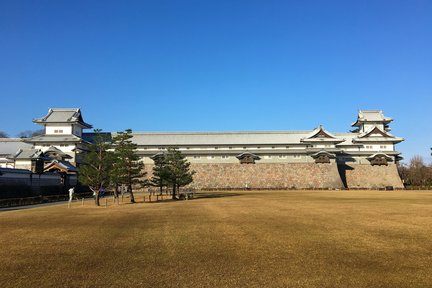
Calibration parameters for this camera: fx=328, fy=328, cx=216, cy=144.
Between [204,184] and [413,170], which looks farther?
[413,170]

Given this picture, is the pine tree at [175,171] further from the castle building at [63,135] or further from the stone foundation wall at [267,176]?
the castle building at [63,135]

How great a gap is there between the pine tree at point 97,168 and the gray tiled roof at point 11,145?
34563mm

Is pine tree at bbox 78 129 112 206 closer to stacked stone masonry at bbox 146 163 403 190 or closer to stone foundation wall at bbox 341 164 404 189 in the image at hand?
stacked stone masonry at bbox 146 163 403 190

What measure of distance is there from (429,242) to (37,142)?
5710 centimetres

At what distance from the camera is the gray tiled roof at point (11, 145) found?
181 ft

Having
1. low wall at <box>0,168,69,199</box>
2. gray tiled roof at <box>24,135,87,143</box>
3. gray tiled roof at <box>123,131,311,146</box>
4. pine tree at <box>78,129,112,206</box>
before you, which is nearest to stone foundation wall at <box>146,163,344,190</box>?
gray tiled roof at <box>123,131,311,146</box>

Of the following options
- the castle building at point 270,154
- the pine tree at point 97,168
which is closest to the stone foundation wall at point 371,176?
the castle building at point 270,154

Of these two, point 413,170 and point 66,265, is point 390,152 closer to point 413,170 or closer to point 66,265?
point 413,170

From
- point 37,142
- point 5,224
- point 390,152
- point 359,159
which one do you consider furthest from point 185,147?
point 5,224

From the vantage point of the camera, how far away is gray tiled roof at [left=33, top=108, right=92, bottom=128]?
55678mm

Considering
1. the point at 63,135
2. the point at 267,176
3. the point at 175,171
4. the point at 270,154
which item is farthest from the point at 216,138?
the point at 175,171

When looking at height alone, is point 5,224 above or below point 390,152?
→ below

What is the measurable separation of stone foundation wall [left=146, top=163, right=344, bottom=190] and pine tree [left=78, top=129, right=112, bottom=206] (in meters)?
29.2

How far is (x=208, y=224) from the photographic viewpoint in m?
13.8
